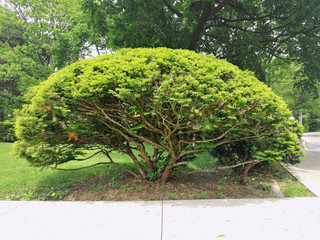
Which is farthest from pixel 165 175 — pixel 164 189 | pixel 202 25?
pixel 202 25

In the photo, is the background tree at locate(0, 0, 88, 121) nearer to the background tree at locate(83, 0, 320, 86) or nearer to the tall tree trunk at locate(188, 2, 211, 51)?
the background tree at locate(83, 0, 320, 86)

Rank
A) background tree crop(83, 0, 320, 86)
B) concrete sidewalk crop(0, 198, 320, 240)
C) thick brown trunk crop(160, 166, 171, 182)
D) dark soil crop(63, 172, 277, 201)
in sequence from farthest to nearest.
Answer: background tree crop(83, 0, 320, 86), thick brown trunk crop(160, 166, 171, 182), dark soil crop(63, 172, 277, 201), concrete sidewalk crop(0, 198, 320, 240)

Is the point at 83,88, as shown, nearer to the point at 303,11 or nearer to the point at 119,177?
the point at 119,177

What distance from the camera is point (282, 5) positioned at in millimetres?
7859

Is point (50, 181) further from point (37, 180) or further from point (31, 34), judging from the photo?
point (31, 34)

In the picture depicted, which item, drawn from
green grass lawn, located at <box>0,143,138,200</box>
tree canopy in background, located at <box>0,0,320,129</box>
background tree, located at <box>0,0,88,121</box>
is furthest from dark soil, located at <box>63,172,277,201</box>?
background tree, located at <box>0,0,88,121</box>

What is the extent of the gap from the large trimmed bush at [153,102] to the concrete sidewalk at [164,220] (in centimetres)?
99

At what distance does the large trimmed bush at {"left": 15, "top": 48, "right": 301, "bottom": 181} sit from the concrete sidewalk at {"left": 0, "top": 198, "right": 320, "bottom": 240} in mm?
992

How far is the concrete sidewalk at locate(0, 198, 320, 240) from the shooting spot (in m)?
2.97

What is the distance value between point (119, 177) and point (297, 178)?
4.62 metres

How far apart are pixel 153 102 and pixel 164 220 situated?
5.98 ft

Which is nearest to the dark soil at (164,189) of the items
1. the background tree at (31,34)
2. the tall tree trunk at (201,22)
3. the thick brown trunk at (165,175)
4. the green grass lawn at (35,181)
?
the thick brown trunk at (165,175)

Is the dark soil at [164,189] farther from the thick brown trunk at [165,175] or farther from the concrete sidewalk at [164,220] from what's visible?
the concrete sidewalk at [164,220]

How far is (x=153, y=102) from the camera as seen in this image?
12.1 ft
